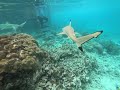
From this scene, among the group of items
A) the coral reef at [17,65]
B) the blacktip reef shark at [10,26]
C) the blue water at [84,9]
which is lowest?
the coral reef at [17,65]

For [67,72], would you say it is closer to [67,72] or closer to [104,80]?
[67,72]

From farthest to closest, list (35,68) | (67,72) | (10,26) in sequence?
(10,26) < (67,72) < (35,68)

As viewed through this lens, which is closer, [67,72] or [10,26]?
[67,72]

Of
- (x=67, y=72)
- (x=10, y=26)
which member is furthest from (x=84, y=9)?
(x=67, y=72)

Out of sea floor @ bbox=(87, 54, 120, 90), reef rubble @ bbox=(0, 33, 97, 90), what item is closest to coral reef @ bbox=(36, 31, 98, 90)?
reef rubble @ bbox=(0, 33, 97, 90)

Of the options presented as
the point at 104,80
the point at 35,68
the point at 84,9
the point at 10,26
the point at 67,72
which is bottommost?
the point at 35,68

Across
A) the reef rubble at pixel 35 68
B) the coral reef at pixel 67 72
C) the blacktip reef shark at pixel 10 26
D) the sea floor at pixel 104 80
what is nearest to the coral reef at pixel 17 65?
the reef rubble at pixel 35 68

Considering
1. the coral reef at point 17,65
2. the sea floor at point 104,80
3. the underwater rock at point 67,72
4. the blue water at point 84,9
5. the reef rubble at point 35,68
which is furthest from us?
the blue water at point 84,9

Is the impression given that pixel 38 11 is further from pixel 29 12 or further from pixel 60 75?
pixel 60 75

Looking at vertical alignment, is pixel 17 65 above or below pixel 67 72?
below

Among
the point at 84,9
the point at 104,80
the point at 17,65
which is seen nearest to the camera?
the point at 17,65

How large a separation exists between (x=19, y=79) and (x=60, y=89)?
2.23 m

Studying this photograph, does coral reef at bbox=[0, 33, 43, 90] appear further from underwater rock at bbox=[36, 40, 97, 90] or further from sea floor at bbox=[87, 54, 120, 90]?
sea floor at bbox=[87, 54, 120, 90]

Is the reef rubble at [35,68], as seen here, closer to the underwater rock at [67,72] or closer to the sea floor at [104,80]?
the underwater rock at [67,72]
